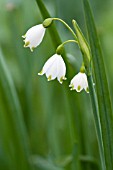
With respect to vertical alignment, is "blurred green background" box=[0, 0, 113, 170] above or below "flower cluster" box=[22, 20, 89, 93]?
below

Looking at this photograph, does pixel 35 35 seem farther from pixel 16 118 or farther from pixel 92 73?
pixel 16 118

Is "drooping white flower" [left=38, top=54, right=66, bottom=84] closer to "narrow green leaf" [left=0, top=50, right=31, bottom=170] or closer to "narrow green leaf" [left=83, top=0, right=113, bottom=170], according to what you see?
"narrow green leaf" [left=83, top=0, right=113, bottom=170]

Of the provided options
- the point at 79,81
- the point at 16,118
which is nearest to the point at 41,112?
the point at 16,118

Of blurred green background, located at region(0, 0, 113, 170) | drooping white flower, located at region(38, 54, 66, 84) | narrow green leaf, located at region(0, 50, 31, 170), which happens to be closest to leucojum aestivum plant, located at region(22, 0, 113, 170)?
drooping white flower, located at region(38, 54, 66, 84)

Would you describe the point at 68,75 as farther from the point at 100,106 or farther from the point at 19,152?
the point at 19,152

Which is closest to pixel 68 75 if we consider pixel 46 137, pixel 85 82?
pixel 85 82

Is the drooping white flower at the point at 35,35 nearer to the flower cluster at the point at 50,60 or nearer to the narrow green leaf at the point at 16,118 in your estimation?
the flower cluster at the point at 50,60
